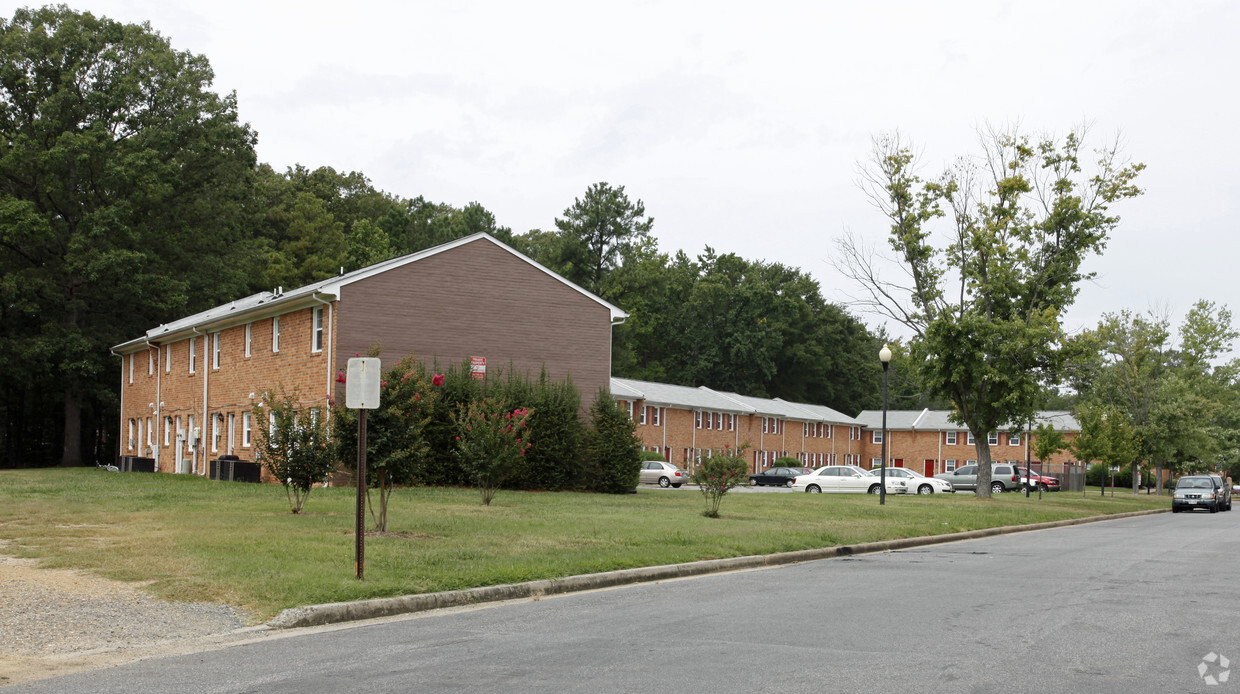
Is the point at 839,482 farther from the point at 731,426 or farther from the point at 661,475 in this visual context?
the point at 731,426

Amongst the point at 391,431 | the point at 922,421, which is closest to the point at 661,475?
the point at 391,431

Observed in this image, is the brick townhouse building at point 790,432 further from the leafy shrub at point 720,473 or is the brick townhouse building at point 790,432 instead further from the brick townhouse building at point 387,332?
the leafy shrub at point 720,473

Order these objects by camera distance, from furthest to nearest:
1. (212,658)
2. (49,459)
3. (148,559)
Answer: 1. (49,459)
2. (148,559)
3. (212,658)

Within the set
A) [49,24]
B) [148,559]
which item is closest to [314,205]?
[49,24]

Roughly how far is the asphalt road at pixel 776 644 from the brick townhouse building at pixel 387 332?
2179cm

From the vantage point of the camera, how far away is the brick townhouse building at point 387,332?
108 feet

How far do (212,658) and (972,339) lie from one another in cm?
3508

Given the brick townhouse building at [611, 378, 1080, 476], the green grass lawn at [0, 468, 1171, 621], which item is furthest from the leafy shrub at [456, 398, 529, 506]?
the brick townhouse building at [611, 378, 1080, 476]

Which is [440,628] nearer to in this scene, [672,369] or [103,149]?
[103,149]

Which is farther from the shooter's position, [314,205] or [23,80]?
[314,205]

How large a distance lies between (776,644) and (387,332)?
26.3 m

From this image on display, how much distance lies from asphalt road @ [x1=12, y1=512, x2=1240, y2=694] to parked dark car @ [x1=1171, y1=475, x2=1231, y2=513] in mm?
31516

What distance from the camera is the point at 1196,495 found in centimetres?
4200

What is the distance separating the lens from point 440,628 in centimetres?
959
